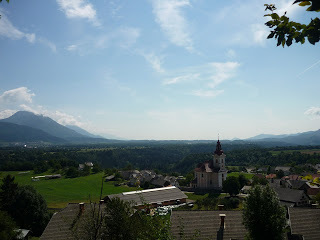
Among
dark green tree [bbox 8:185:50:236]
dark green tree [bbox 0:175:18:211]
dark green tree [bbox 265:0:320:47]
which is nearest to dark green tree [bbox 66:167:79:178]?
dark green tree [bbox 0:175:18:211]

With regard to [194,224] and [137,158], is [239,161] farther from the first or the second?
[194,224]

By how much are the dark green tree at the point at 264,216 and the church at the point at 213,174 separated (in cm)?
4948

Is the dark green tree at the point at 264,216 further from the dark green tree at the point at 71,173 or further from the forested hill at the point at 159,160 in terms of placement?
the dark green tree at the point at 71,173

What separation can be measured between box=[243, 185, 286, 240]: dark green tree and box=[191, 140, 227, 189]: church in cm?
4948

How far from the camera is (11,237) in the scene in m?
19.8

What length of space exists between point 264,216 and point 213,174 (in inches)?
2006

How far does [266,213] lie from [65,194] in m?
55.1

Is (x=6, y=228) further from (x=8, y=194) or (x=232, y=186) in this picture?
(x=232, y=186)

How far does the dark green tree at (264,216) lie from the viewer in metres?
15.6

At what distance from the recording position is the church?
65312 millimetres

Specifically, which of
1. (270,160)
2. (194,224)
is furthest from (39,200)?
(270,160)

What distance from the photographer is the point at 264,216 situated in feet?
52.1

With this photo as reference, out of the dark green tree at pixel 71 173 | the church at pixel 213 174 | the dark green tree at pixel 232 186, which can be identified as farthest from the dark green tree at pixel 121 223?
the dark green tree at pixel 71 173

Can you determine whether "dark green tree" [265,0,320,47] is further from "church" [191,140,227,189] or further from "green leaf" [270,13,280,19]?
"church" [191,140,227,189]
